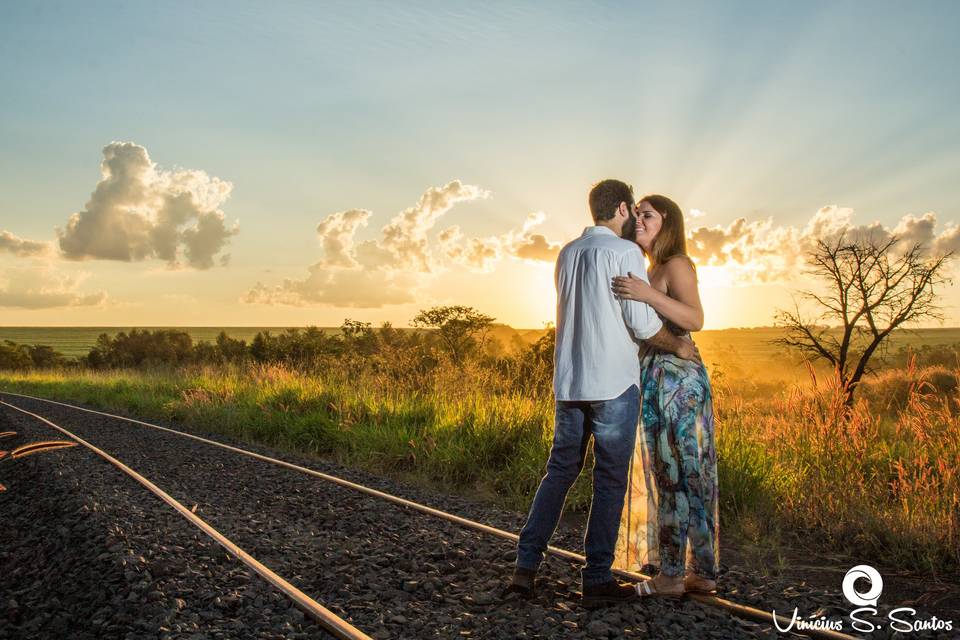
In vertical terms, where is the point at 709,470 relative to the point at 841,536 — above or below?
above

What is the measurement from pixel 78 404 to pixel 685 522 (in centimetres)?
2224

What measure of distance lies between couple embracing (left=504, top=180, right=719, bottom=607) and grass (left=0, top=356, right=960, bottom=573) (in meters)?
2.28

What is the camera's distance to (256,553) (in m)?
5.98

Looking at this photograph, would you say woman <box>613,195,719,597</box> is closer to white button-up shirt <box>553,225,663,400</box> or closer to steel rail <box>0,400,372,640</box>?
white button-up shirt <box>553,225,663,400</box>

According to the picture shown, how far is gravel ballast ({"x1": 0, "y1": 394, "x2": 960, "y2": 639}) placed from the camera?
14.3ft

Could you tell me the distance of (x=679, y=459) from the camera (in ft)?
13.9

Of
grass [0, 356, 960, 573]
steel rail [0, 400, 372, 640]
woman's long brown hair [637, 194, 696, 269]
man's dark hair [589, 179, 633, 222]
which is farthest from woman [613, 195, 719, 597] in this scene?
grass [0, 356, 960, 573]

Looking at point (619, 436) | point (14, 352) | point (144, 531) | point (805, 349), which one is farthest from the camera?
point (14, 352)

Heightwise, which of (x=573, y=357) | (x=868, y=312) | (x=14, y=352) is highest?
(x=868, y=312)

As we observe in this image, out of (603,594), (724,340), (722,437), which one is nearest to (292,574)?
(603,594)

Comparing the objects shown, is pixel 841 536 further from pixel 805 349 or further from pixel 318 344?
pixel 318 344

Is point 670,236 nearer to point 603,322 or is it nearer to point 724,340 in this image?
point 603,322

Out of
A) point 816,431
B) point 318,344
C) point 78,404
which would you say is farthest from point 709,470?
point 318,344

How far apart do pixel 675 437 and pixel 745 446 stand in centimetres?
368
